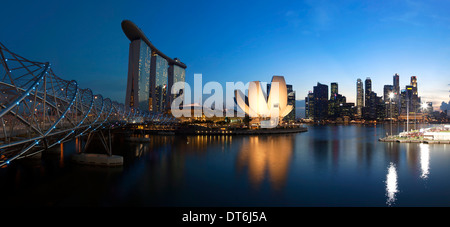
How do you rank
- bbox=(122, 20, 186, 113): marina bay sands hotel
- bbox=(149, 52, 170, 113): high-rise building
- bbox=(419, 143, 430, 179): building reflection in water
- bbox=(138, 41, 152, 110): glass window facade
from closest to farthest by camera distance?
bbox=(419, 143, 430, 179): building reflection in water < bbox=(122, 20, 186, 113): marina bay sands hotel < bbox=(138, 41, 152, 110): glass window facade < bbox=(149, 52, 170, 113): high-rise building

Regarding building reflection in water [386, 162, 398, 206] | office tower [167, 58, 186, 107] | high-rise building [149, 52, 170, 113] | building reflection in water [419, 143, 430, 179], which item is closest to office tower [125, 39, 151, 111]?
high-rise building [149, 52, 170, 113]

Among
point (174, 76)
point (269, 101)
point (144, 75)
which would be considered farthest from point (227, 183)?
point (174, 76)

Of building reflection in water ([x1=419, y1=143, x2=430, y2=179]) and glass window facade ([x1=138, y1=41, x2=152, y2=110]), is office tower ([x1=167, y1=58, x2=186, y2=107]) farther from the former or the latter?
building reflection in water ([x1=419, y1=143, x2=430, y2=179])

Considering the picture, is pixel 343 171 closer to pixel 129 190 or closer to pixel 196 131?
pixel 129 190

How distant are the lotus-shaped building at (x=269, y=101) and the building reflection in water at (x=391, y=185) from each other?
46.1m

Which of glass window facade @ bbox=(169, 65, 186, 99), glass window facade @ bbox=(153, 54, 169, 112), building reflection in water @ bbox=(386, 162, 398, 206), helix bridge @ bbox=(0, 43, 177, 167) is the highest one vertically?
glass window facade @ bbox=(169, 65, 186, 99)

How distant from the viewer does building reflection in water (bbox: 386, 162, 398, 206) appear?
32.0ft

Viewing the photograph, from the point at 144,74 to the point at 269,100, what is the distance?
45.2 m

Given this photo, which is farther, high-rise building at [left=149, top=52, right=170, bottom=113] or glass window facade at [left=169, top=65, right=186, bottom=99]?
glass window facade at [left=169, top=65, right=186, bottom=99]

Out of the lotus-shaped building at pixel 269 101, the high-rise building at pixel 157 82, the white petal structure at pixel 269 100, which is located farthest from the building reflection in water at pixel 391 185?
the high-rise building at pixel 157 82

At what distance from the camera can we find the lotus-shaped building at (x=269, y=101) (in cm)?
6125

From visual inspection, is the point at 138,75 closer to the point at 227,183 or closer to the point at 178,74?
the point at 178,74
